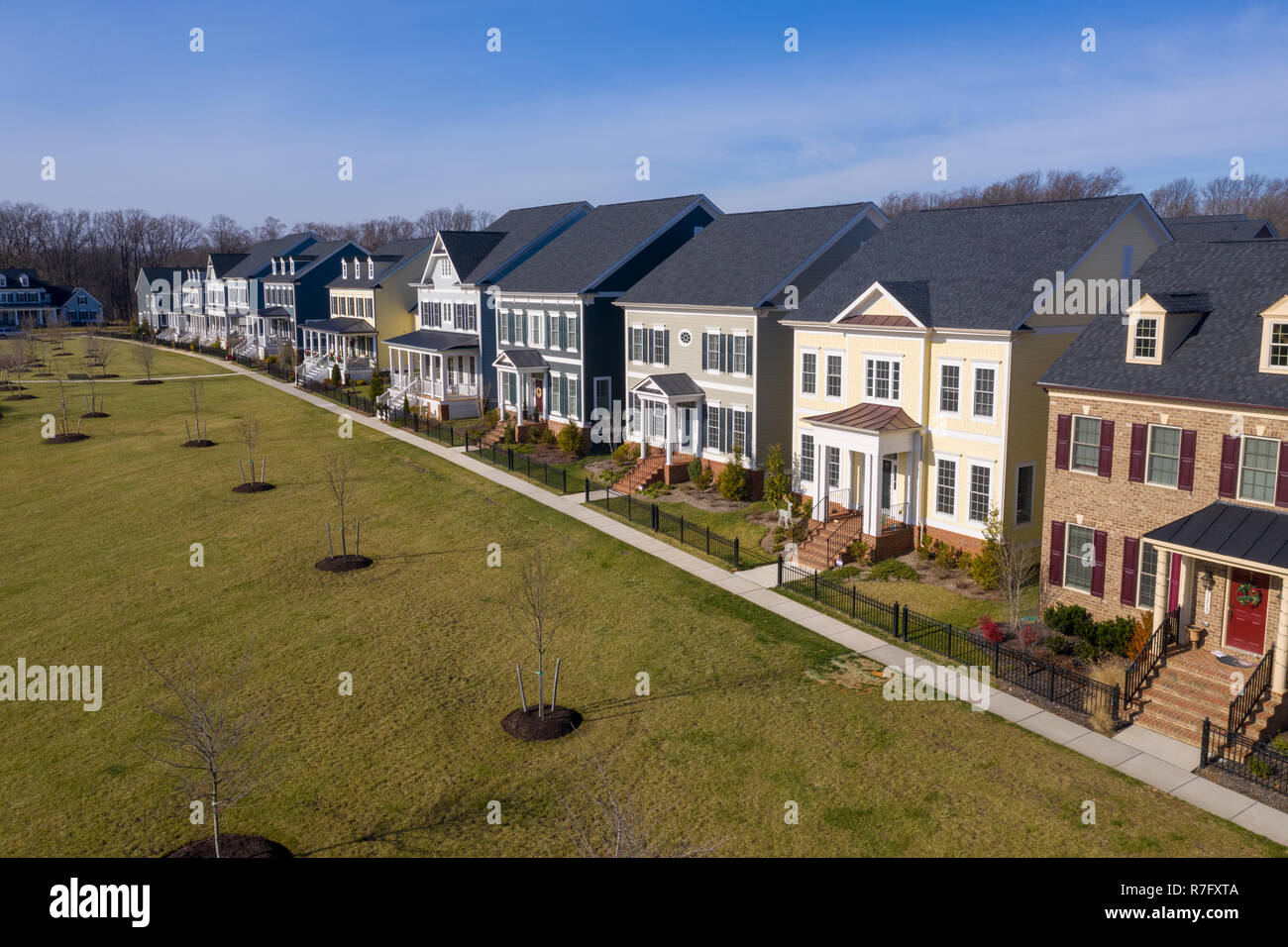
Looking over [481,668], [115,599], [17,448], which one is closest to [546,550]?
[481,668]

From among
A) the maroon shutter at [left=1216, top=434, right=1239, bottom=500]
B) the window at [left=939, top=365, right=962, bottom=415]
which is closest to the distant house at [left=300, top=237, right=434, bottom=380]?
the window at [left=939, top=365, right=962, bottom=415]

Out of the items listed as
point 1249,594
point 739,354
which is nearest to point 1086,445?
point 1249,594

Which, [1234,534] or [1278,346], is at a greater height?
[1278,346]

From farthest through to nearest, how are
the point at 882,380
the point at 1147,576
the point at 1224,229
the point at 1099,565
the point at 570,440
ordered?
the point at 570,440 < the point at 1224,229 < the point at 882,380 < the point at 1099,565 < the point at 1147,576

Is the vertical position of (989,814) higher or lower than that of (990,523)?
lower

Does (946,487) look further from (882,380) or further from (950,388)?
(882,380)

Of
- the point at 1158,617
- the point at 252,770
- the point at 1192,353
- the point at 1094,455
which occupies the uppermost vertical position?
the point at 1192,353

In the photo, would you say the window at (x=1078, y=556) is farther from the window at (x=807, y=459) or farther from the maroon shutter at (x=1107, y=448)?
the window at (x=807, y=459)

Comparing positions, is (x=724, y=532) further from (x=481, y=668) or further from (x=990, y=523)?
(x=481, y=668)
